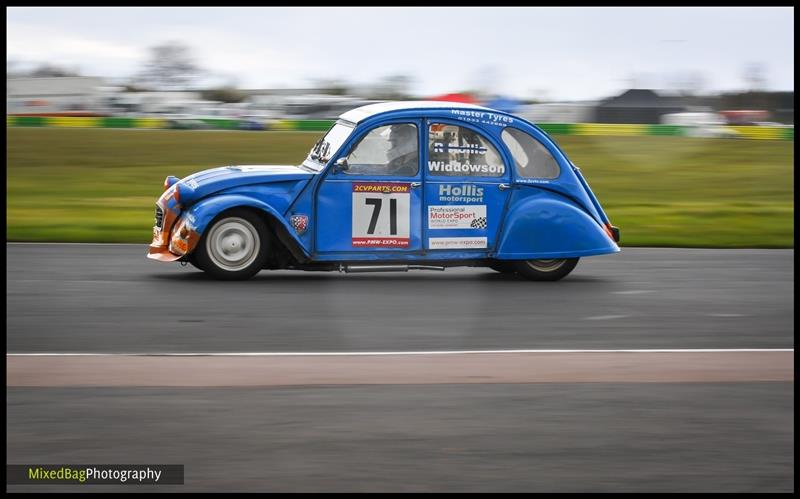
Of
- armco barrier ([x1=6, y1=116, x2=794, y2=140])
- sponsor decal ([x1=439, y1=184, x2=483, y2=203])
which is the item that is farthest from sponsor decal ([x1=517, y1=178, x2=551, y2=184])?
armco barrier ([x1=6, y1=116, x2=794, y2=140])

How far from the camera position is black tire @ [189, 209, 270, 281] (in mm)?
10883

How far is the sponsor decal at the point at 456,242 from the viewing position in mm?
11242

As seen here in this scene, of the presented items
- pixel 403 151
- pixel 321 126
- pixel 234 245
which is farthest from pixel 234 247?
pixel 321 126

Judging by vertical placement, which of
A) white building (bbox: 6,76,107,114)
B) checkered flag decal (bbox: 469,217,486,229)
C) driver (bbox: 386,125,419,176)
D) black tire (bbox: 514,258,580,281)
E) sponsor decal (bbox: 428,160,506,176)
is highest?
white building (bbox: 6,76,107,114)

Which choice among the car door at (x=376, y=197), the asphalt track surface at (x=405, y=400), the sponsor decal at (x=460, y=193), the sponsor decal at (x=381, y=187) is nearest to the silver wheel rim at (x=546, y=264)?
the asphalt track surface at (x=405, y=400)

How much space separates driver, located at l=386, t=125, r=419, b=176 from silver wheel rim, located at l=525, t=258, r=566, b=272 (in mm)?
1544

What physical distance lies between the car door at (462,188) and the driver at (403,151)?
5.4 inches

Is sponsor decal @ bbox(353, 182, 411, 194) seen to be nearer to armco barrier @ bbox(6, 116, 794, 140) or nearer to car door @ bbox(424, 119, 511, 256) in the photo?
car door @ bbox(424, 119, 511, 256)

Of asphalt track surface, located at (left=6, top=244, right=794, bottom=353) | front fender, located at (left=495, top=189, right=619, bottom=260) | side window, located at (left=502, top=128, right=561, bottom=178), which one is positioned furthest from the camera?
side window, located at (left=502, top=128, right=561, bottom=178)

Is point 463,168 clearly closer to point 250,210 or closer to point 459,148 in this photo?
point 459,148

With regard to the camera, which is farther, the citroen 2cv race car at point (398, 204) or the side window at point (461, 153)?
the side window at point (461, 153)

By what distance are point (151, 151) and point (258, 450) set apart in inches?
1083

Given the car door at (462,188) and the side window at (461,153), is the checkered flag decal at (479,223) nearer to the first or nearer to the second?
the car door at (462,188)

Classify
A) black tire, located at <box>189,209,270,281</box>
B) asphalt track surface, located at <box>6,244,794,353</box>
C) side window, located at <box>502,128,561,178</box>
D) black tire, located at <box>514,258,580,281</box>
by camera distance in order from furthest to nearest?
1. black tire, located at <box>514,258,580,281</box>
2. side window, located at <box>502,128,561,178</box>
3. black tire, located at <box>189,209,270,281</box>
4. asphalt track surface, located at <box>6,244,794,353</box>
